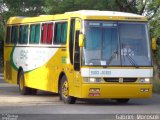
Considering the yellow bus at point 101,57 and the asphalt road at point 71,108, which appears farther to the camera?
the yellow bus at point 101,57

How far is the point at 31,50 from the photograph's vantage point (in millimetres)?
25766

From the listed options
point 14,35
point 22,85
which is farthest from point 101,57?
point 14,35

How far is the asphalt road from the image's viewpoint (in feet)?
56.0

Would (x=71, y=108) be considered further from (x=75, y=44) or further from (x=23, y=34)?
(x=23, y=34)

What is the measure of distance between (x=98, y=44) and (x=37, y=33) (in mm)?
5428

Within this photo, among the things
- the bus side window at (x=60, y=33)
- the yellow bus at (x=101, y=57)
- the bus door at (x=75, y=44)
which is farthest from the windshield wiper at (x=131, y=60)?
the bus side window at (x=60, y=33)

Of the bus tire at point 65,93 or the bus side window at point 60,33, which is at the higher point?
the bus side window at point 60,33

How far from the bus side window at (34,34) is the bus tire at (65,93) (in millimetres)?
3710

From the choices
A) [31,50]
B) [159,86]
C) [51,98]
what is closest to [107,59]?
[51,98]

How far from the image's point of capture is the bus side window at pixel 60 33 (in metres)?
21.9

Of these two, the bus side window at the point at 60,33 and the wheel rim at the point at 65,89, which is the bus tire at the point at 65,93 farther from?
the bus side window at the point at 60,33

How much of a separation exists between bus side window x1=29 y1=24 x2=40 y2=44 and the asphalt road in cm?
270

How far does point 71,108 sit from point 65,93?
2.11m

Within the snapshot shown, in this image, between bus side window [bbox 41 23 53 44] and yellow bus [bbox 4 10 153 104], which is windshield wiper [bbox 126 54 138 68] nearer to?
yellow bus [bbox 4 10 153 104]
